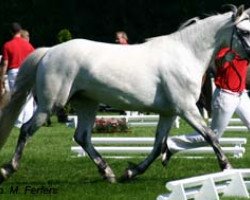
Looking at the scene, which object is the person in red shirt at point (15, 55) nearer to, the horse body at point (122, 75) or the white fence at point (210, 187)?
the horse body at point (122, 75)

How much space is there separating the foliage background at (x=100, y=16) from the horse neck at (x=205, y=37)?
3182 centimetres

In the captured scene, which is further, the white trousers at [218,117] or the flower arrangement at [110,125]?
the flower arrangement at [110,125]

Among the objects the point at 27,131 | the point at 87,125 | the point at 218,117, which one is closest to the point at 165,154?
the point at 218,117

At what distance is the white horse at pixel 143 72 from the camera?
11.3 meters

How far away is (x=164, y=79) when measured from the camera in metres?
11.3

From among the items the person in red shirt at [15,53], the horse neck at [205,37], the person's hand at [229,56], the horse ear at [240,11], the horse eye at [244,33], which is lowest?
the person in red shirt at [15,53]

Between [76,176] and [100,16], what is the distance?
34294 mm

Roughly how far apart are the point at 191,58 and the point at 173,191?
2360mm

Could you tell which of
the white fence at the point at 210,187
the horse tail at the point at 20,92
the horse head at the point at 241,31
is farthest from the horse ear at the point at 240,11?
the horse tail at the point at 20,92

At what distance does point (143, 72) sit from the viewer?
11.3m

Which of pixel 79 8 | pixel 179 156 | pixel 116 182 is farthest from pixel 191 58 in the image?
pixel 79 8

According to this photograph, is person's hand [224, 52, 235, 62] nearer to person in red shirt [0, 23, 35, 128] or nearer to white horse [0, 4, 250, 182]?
white horse [0, 4, 250, 182]

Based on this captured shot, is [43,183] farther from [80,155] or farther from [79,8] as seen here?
[79,8]

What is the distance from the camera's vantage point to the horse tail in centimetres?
1172
